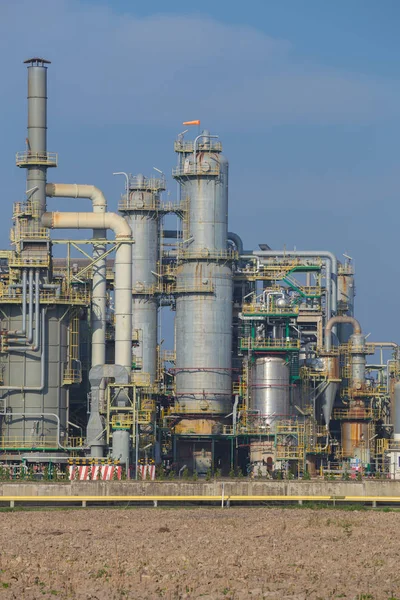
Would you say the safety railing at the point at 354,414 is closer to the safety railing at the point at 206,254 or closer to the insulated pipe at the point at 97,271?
the safety railing at the point at 206,254

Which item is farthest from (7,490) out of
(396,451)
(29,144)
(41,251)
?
(396,451)

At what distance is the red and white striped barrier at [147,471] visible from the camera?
73.5 metres

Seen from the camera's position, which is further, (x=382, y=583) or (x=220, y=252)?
(x=220, y=252)

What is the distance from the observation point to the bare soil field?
123 feet

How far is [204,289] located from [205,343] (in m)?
3.13

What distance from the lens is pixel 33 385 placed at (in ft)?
252

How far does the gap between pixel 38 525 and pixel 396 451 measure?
36421 mm

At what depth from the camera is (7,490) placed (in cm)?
6372

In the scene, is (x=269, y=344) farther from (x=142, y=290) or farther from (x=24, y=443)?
(x=24, y=443)

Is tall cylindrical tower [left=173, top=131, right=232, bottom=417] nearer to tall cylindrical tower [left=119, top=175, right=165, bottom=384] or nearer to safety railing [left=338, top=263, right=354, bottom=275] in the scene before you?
tall cylindrical tower [left=119, top=175, right=165, bottom=384]

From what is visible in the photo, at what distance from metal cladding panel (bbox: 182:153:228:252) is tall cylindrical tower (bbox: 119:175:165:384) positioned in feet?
14.5

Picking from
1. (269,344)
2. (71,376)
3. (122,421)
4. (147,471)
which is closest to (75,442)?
(71,376)

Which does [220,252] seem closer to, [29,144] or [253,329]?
[253,329]

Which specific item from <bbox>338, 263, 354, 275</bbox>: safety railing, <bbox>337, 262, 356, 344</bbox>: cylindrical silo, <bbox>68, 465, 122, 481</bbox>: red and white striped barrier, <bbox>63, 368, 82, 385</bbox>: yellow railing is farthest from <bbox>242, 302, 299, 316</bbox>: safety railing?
<bbox>68, 465, 122, 481</bbox>: red and white striped barrier
